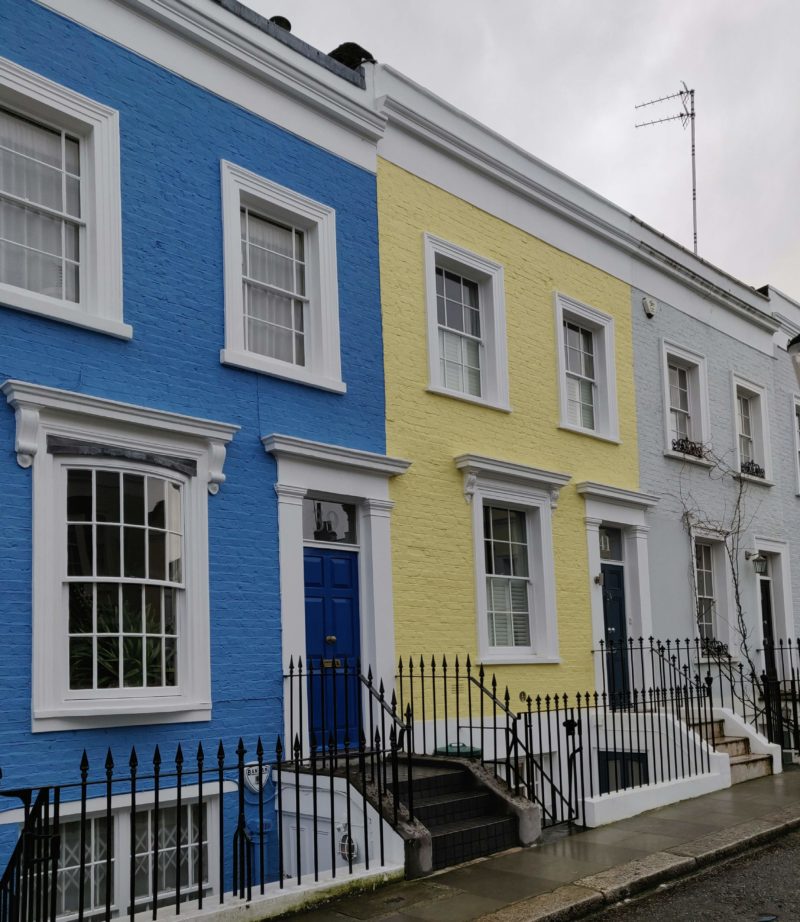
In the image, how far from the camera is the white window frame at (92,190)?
9.02 m

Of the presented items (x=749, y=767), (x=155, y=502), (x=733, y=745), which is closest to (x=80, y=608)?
(x=155, y=502)

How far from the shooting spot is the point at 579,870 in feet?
28.2

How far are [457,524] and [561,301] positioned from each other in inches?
159

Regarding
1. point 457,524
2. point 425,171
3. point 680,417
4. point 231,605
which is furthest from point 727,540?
point 231,605

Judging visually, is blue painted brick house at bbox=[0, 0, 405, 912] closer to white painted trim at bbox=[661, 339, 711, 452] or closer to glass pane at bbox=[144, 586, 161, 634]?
glass pane at bbox=[144, 586, 161, 634]

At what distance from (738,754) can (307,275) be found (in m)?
8.18

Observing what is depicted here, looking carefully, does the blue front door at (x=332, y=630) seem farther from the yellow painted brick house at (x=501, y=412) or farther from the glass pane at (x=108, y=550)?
the glass pane at (x=108, y=550)

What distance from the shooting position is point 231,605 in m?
9.91

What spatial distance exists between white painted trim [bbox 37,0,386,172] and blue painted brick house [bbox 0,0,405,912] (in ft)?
0.09

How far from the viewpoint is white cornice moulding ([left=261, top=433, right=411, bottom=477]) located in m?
10.5

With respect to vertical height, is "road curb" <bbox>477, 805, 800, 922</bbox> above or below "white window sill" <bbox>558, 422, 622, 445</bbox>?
below

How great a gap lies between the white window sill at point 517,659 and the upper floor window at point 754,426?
7384 mm

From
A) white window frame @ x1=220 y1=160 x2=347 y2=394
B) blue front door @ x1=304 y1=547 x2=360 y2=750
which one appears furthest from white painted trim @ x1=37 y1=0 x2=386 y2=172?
blue front door @ x1=304 y1=547 x2=360 y2=750

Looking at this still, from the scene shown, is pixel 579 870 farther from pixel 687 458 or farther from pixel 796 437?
pixel 796 437
